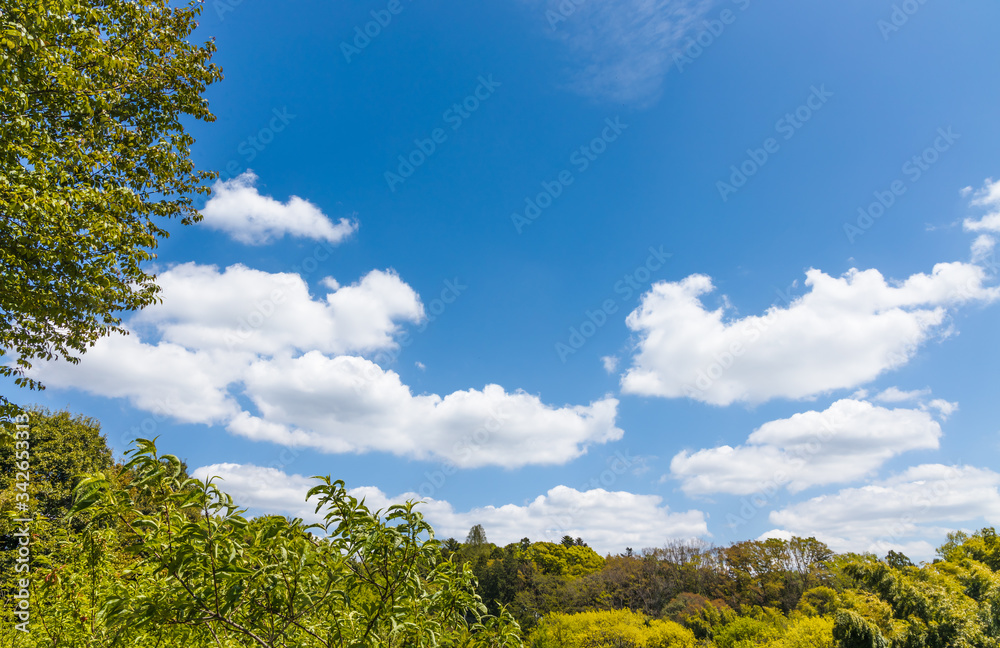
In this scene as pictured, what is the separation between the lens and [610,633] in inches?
1240

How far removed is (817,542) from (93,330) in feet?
174

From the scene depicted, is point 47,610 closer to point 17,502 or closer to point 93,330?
point 93,330

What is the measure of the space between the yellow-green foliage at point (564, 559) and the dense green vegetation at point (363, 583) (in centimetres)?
22

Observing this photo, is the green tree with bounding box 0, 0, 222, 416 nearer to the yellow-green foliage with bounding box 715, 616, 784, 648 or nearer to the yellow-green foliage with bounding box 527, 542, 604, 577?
the yellow-green foliage with bounding box 715, 616, 784, 648

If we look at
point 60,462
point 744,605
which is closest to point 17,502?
point 60,462

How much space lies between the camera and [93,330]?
809 cm

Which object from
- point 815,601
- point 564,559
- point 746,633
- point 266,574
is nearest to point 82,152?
point 266,574

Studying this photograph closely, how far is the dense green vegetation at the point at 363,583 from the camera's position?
7.02 feet

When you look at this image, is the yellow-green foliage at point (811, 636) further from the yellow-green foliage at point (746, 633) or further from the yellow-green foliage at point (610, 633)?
the yellow-green foliage at point (610, 633)

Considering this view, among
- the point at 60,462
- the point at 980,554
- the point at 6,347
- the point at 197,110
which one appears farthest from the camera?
the point at 980,554

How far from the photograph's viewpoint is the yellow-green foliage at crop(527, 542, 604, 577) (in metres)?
52.5

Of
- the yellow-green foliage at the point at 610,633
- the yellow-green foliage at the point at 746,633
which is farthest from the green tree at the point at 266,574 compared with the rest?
the yellow-green foliage at the point at 746,633

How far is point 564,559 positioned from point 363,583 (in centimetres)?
5831

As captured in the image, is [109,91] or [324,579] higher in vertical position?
[109,91]
